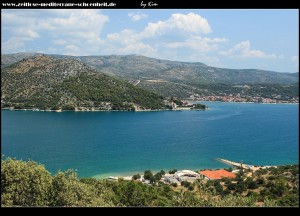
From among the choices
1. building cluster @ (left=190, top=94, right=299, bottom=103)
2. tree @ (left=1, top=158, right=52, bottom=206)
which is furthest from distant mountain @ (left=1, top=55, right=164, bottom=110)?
tree @ (left=1, top=158, right=52, bottom=206)

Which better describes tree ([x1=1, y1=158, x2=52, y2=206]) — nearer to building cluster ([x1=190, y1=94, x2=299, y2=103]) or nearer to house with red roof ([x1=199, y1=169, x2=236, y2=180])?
house with red roof ([x1=199, y1=169, x2=236, y2=180])

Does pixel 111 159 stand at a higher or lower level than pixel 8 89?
lower

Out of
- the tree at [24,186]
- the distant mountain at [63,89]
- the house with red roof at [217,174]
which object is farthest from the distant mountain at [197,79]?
the tree at [24,186]

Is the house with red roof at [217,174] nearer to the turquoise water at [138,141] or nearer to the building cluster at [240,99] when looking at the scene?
the turquoise water at [138,141]

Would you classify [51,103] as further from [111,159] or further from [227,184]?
[227,184]

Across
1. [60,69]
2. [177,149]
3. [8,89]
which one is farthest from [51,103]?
[177,149]
